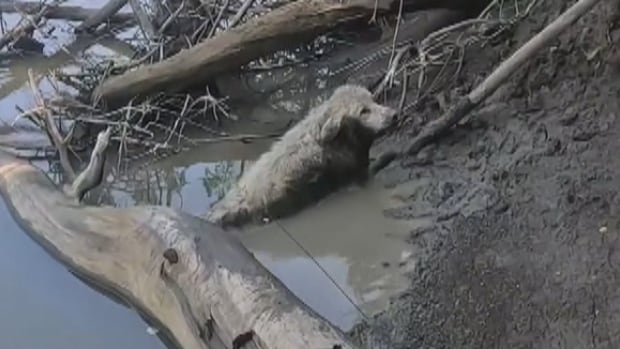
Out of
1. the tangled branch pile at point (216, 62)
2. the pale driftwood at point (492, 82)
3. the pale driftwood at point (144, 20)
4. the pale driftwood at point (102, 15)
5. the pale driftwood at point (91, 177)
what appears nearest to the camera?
the pale driftwood at point (492, 82)

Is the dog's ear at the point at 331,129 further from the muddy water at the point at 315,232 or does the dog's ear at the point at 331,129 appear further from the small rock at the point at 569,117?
the small rock at the point at 569,117

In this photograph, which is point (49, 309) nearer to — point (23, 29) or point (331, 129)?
point (331, 129)

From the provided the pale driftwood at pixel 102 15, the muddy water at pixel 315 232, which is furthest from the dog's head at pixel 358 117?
the pale driftwood at pixel 102 15

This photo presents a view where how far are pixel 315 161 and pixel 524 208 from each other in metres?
1.32

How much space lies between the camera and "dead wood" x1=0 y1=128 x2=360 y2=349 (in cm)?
408

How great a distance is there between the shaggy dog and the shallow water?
11 cm

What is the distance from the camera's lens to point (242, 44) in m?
7.02

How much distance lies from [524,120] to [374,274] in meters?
1.55

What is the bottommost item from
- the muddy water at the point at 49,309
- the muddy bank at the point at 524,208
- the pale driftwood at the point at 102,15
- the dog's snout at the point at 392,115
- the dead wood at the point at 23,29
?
the muddy bank at the point at 524,208

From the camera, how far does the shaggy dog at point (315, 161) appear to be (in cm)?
589

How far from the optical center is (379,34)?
25.8 feet

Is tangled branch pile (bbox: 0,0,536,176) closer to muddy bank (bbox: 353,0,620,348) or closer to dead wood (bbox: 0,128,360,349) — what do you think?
muddy bank (bbox: 353,0,620,348)

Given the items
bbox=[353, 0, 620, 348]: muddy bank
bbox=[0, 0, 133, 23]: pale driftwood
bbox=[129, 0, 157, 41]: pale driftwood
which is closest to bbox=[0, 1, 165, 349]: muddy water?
bbox=[353, 0, 620, 348]: muddy bank

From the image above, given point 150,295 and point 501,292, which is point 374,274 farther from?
point 150,295
